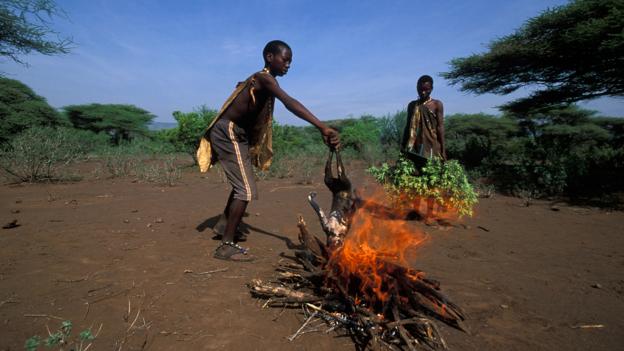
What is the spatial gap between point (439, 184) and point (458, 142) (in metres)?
9.76

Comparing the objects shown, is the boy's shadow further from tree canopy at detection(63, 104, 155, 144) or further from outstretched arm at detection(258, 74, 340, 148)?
tree canopy at detection(63, 104, 155, 144)

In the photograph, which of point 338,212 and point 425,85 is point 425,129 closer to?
point 425,85

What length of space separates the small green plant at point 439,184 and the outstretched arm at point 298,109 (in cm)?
243

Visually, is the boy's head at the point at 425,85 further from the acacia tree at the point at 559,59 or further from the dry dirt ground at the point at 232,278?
the acacia tree at the point at 559,59

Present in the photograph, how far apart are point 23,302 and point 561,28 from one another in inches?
404

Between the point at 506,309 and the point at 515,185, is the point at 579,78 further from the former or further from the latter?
the point at 506,309

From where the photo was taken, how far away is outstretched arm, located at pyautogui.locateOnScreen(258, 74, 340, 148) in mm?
2709

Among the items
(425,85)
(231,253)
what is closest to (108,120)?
(425,85)

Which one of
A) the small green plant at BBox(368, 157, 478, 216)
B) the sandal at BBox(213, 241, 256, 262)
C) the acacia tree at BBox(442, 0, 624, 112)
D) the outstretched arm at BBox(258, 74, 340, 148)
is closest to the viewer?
the outstretched arm at BBox(258, 74, 340, 148)

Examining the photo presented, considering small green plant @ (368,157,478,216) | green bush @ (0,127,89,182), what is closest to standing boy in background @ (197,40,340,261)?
small green plant @ (368,157,478,216)

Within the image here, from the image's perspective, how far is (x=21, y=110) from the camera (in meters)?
18.0

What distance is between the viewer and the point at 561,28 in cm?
823

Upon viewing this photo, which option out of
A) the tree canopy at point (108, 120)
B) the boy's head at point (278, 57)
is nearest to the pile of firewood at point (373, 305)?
the boy's head at point (278, 57)

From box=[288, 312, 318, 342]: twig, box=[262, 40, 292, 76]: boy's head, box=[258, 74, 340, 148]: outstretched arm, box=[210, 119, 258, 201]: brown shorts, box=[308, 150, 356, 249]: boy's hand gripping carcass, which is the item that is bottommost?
box=[288, 312, 318, 342]: twig
